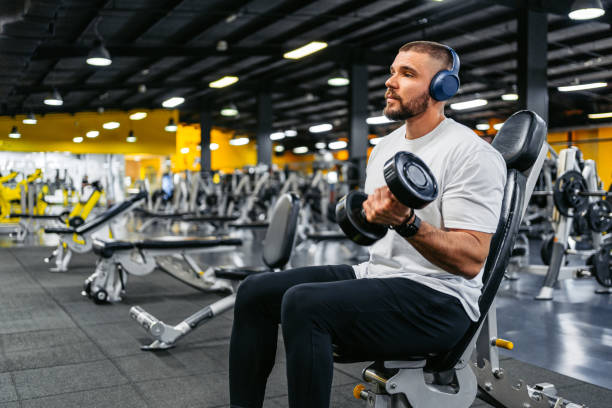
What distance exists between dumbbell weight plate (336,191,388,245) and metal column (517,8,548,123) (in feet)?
18.7

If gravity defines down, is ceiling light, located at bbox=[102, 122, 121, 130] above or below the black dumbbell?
above

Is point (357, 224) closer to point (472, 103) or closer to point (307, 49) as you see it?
point (307, 49)

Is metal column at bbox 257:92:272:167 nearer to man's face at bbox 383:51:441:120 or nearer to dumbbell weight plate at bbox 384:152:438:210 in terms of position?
man's face at bbox 383:51:441:120

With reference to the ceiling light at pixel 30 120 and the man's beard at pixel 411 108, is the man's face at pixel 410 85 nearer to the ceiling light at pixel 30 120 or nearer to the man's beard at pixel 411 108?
the man's beard at pixel 411 108

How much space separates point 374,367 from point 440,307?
210mm

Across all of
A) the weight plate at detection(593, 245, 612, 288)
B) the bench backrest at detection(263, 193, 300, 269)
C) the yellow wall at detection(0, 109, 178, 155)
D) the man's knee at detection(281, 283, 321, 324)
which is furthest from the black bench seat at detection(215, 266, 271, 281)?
the yellow wall at detection(0, 109, 178, 155)

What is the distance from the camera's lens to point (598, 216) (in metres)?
4.29

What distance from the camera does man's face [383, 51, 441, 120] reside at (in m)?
1.34

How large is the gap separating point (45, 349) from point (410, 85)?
2142 mm

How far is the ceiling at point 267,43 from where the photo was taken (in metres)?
7.17

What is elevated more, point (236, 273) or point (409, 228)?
point (409, 228)

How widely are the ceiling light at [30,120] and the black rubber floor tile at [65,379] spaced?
11696mm

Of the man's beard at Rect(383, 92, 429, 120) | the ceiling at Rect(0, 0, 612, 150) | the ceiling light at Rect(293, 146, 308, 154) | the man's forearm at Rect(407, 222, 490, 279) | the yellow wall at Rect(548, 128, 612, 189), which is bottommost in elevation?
the man's forearm at Rect(407, 222, 490, 279)

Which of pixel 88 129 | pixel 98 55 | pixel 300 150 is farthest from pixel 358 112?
pixel 300 150
